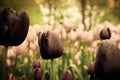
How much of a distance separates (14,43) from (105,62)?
0.24 meters

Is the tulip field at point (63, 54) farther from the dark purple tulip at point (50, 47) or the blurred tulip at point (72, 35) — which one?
the dark purple tulip at point (50, 47)

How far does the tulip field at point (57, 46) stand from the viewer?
600 mm

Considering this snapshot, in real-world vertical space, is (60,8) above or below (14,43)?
above

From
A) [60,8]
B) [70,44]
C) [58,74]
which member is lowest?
[58,74]

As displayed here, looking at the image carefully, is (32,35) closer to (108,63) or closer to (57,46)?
(57,46)

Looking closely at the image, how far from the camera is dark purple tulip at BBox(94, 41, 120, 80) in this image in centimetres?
57

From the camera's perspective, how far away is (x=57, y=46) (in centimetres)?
77

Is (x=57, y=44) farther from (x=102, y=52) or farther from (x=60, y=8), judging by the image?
(x=60, y=8)

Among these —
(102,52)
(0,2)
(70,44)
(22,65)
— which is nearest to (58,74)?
(22,65)

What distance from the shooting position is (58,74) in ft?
3.84

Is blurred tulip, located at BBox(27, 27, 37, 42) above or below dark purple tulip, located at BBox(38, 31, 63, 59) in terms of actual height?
above

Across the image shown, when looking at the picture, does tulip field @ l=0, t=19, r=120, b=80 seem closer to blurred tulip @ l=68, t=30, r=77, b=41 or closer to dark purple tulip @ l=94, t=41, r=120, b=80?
blurred tulip @ l=68, t=30, r=77, b=41

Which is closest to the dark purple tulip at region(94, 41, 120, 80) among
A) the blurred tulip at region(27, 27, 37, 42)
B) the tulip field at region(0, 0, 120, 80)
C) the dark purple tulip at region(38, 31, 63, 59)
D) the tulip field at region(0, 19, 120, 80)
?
the tulip field at region(0, 0, 120, 80)

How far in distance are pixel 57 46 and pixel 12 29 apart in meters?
0.11
